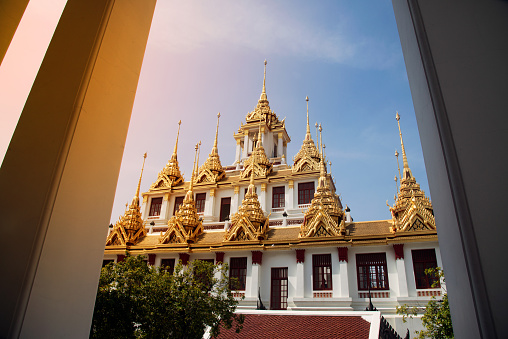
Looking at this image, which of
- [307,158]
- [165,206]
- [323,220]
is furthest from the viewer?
[165,206]

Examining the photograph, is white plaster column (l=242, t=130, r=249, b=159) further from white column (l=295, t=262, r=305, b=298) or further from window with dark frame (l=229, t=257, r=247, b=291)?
white column (l=295, t=262, r=305, b=298)

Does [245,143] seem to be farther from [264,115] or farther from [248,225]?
[248,225]

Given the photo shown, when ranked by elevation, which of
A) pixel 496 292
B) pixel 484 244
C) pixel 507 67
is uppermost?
pixel 507 67

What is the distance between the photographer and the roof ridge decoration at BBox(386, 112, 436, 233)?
14781 millimetres

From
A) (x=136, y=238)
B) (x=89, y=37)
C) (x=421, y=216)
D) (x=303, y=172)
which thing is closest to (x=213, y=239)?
(x=136, y=238)

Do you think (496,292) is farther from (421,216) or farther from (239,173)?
(239,173)

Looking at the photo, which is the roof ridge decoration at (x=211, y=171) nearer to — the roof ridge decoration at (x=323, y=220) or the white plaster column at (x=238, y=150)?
the white plaster column at (x=238, y=150)

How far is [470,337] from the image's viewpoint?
1.36m

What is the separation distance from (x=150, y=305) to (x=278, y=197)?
48.9 ft

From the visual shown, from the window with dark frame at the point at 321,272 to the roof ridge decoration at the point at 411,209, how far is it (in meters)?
3.07

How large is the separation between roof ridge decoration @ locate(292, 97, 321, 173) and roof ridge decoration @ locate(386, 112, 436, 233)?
5451 millimetres

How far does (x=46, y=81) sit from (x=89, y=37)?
39 cm

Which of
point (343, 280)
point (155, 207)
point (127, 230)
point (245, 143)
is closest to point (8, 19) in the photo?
point (343, 280)

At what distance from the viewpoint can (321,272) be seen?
15.3 metres
